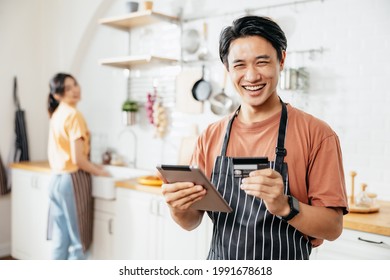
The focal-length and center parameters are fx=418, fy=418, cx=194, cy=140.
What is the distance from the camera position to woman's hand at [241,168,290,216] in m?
0.96

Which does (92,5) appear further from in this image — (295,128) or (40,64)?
(295,128)

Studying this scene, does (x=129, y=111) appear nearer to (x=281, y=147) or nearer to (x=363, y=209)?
(x=363, y=209)

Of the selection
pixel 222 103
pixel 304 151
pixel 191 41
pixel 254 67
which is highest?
pixel 191 41

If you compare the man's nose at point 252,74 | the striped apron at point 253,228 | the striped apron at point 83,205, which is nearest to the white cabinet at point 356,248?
the striped apron at point 253,228

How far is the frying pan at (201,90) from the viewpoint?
2778mm

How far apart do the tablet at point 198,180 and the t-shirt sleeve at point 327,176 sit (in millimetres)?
227

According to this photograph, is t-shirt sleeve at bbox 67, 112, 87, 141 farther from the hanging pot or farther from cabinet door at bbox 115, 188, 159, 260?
the hanging pot

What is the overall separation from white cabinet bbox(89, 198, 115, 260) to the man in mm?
1606

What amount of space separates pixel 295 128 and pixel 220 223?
1.12ft

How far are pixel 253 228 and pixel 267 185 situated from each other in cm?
22

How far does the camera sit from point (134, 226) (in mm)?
2588

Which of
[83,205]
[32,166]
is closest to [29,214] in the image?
[32,166]
